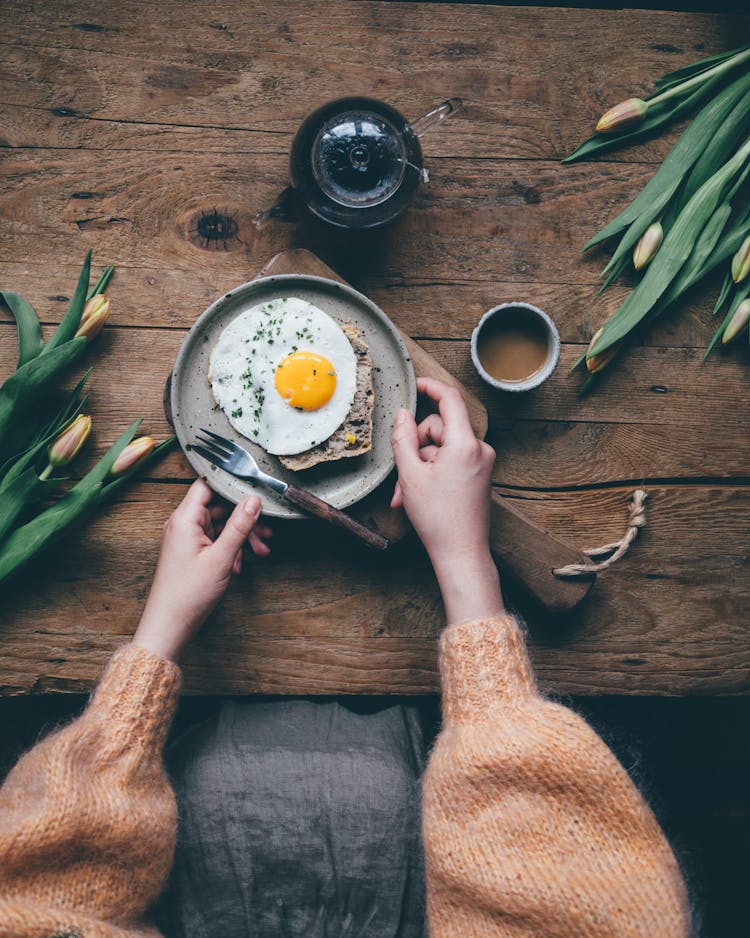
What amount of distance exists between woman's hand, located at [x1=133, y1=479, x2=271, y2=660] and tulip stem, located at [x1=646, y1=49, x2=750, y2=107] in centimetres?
117

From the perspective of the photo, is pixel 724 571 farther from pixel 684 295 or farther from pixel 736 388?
pixel 684 295

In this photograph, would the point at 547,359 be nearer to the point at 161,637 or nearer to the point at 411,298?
the point at 411,298

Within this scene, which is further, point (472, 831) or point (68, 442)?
point (68, 442)

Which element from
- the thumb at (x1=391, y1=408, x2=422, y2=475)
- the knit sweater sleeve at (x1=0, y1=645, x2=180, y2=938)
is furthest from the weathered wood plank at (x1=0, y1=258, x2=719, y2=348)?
the knit sweater sleeve at (x1=0, y1=645, x2=180, y2=938)

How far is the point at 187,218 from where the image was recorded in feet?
4.57

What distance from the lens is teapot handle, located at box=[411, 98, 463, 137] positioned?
1.37 metres

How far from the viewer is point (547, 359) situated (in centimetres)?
133

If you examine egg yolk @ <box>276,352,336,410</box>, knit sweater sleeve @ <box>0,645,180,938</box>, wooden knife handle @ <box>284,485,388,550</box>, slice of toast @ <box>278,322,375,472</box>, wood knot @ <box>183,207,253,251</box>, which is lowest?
knit sweater sleeve @ <box>0,645,180,938</box>

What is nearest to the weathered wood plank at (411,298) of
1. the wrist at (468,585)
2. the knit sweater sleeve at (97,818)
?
the wrist at (468,585)

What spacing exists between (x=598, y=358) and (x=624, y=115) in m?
0.51

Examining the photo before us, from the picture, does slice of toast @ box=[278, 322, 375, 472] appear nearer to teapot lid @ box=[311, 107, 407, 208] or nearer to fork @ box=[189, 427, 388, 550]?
fork @ box=[189, 427, 388, 550]

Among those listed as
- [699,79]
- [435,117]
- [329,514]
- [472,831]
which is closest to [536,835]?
[472,831]

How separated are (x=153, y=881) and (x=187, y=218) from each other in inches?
49.0

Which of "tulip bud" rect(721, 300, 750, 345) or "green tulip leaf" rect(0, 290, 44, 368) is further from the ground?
"tulip bud" rect(721, 300, 750, 345)
